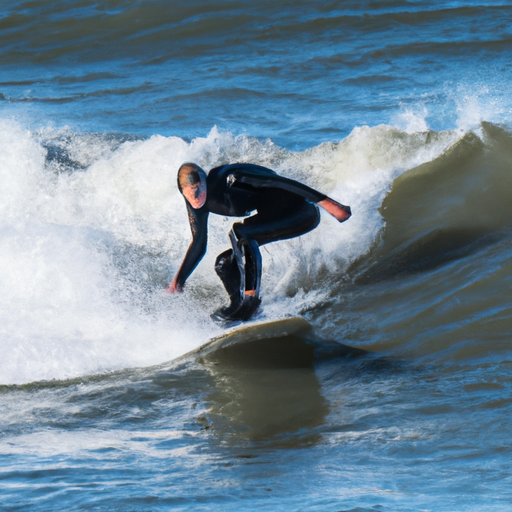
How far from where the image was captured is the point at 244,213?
570 cm

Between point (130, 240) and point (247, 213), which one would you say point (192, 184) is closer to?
point (247, 213)

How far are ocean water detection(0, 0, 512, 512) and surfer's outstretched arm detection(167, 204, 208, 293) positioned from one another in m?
0.42

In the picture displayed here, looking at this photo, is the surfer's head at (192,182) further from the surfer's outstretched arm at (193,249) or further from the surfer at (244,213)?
the surfer's outstretched arm at (193,249)

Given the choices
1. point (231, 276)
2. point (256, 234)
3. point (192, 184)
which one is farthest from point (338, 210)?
point (192, 184)

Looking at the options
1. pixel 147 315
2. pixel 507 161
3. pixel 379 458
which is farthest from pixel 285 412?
pixel 507 161

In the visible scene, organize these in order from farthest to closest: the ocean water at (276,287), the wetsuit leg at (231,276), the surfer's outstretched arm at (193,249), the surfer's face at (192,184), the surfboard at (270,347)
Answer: the wetsuit leg at (231,276) < the surfer's outstretched arm at (193,249) < the surfer's face at (192,184) < the surfboard at (270,347) < the ocean water at (276,287)

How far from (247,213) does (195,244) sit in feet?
1.60

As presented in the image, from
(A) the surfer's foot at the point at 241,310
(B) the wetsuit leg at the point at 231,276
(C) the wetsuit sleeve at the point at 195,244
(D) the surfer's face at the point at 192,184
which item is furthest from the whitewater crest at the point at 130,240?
(D) the surfer's face at the point at 192,184

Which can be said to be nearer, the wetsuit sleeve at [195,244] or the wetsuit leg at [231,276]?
the wetsuit sleeve at [195,244]

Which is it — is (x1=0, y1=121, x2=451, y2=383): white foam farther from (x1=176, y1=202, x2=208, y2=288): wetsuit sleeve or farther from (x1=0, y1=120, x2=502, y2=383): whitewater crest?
(x1=176, y1=202, x2=208, y2=288): wetsuit sleeve

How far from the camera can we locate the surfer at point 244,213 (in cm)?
545

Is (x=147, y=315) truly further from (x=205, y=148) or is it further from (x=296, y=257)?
(x=205, y=148)

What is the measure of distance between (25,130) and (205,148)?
2666mm

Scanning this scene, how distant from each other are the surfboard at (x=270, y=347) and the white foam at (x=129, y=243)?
286mm
